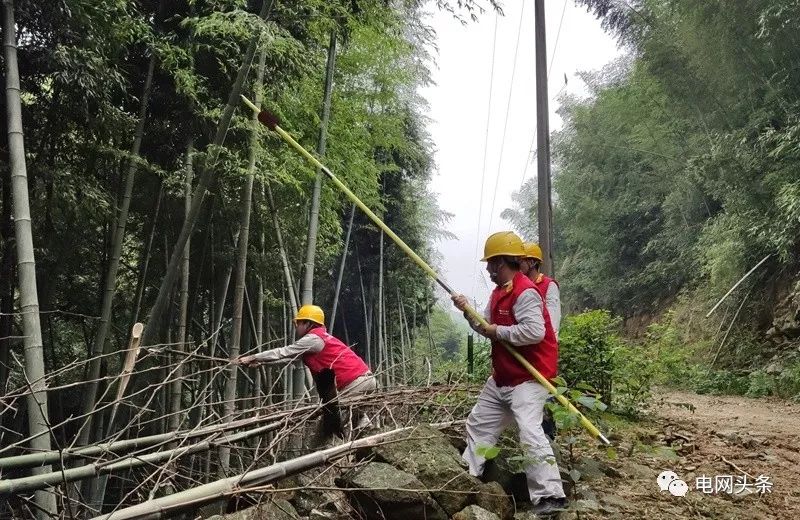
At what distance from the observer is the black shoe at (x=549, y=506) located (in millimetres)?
2482

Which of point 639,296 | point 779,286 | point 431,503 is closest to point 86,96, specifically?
point 431,503

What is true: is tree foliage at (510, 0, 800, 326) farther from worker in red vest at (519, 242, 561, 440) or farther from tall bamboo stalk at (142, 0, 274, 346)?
tall bamboo stalk at (142, 0, 274, 346)

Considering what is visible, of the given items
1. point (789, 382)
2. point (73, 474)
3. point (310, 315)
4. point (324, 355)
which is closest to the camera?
point (73, 474)

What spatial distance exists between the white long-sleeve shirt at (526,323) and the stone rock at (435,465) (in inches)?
23.5

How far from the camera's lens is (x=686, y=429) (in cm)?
475

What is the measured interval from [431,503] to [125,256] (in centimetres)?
683

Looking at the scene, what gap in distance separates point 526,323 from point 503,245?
1.27 feet

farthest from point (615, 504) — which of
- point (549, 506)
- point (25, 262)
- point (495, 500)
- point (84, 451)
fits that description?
point (25, 262)

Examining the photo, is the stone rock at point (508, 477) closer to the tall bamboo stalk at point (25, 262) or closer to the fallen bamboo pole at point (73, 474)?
the fallen bamboo pole at point (73, 474)

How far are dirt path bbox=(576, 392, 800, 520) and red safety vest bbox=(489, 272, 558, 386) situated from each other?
1.94 ft

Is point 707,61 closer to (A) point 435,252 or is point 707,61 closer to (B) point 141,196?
(A) point 435,252

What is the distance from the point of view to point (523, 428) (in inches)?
103

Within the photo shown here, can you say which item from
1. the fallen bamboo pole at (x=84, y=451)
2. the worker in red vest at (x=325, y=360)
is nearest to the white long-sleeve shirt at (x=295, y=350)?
the worker in red vest at (x=325, y=360)

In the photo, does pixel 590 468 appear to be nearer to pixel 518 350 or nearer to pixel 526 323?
pixel 518 350
